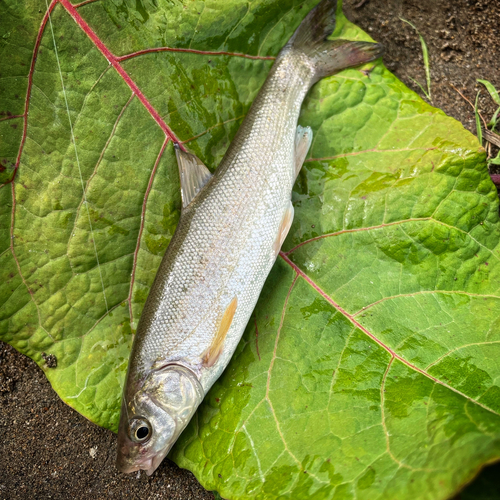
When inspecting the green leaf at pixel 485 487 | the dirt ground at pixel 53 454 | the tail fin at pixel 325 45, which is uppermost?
the tail fin at pixel 325 45

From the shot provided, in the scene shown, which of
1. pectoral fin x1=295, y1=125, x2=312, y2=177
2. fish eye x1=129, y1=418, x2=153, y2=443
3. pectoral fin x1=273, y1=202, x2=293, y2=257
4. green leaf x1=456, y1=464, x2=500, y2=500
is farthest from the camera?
pectoral fin x1=295, y1=125, x2=312, y2=177

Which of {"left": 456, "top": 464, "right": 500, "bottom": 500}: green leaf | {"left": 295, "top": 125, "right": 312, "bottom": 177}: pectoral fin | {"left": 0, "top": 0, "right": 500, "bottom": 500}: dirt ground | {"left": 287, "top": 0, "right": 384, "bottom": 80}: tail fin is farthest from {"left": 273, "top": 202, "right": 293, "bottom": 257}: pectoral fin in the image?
{"left": 0, "top": 0, "right": 500, "bottom": 500}: dirt ground

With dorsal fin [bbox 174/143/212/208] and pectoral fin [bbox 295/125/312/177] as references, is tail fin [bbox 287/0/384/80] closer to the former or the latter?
pectoral fin [bbox 295/125/312/177]

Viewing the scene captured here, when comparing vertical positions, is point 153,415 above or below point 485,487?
above

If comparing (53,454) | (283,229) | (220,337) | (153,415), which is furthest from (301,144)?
(53,454)

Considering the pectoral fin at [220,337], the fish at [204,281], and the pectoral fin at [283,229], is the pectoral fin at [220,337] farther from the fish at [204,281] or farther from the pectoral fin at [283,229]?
the pectoral fin at [283,229]

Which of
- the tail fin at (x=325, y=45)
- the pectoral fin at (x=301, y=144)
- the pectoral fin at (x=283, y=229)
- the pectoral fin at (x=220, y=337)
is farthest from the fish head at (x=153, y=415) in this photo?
the tail fin at (x=325, y=45)

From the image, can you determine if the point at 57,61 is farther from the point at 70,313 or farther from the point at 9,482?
the point at 9,482

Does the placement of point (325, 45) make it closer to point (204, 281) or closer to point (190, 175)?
point (190, 175)
